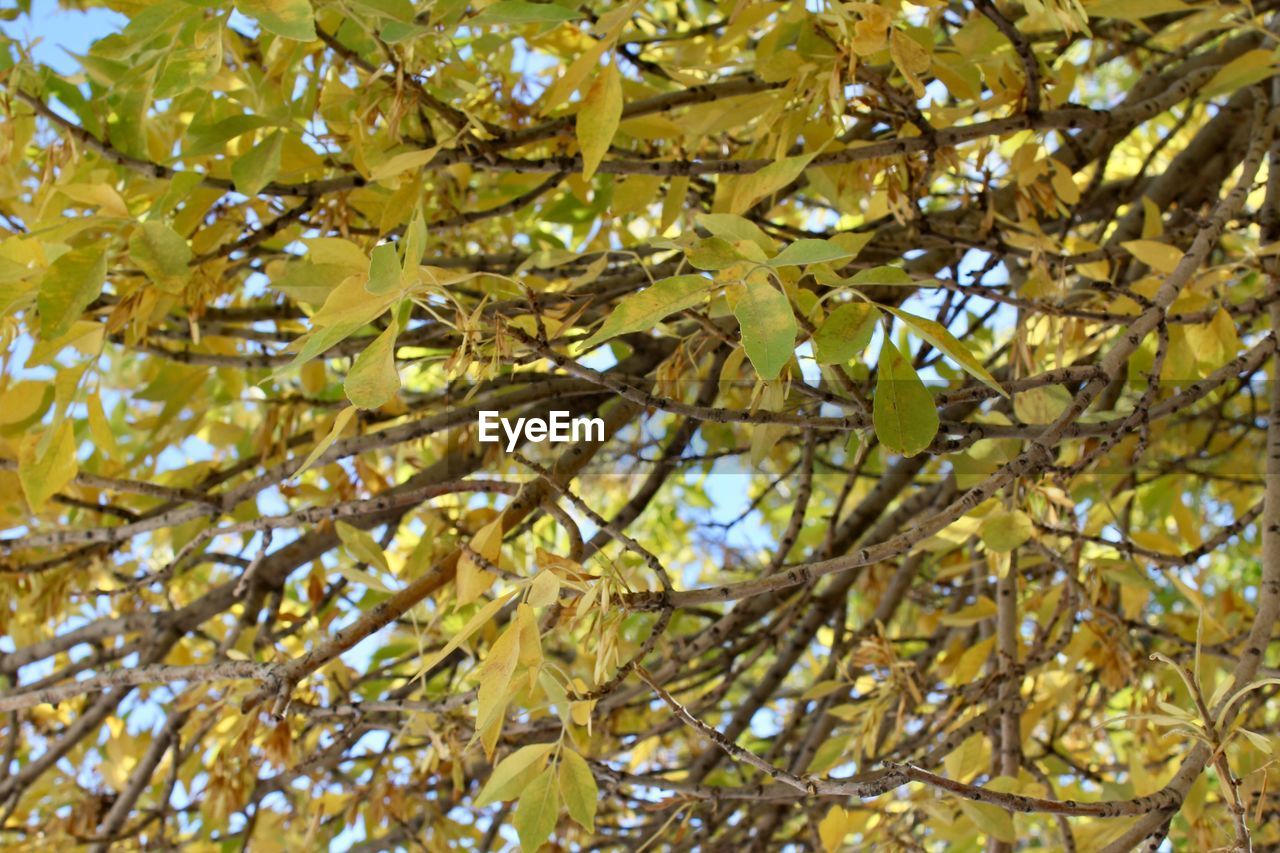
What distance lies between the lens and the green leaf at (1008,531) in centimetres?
96

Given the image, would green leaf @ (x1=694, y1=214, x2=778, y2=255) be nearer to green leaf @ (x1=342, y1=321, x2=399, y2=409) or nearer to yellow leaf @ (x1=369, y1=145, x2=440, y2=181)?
green leaf @ (x1=342, y1=321, x2=399, y2=409)

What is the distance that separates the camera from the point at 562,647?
221 cm

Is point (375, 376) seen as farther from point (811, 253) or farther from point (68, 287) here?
point (68, 287)

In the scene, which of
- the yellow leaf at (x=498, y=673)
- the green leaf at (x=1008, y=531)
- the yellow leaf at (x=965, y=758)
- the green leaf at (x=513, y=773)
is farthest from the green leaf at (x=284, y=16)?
the yellow leaf at (x=965, y=758)

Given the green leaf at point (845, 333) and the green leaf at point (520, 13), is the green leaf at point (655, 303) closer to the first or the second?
the green leaf at point (845, 333)

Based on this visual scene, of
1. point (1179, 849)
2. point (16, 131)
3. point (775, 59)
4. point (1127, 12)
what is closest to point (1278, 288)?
point (1127, 12)

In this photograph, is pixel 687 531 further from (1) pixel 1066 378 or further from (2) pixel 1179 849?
(1) pixel 1066 378

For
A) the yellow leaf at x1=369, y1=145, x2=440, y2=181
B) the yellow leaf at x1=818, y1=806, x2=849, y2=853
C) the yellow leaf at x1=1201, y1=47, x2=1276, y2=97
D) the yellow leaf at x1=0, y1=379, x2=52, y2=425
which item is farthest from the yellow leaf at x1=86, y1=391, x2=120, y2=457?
the yellow leaf at x1=1201, y1=47, x2=1276, y2=97

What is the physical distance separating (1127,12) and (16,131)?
95 centimetres

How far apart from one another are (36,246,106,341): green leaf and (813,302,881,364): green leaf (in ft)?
1.68

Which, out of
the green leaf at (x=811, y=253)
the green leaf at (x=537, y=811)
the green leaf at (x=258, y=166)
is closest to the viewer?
the green leaf at (x=811, y=253)

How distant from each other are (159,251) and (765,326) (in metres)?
0.50

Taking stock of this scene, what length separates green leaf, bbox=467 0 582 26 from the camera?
0.72 metres

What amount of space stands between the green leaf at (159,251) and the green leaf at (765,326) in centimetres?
47
